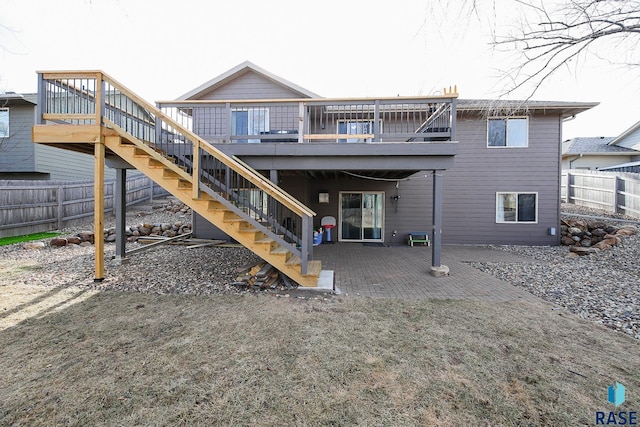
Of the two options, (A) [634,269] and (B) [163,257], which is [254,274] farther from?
(A) [634,269]

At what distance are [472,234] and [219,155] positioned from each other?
29.3 feet

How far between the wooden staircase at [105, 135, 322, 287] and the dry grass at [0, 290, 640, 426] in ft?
2.84

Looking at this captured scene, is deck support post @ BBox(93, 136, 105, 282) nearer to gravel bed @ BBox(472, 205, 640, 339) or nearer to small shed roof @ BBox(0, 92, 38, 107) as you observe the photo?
gravel bed @ BBox(472, 205, 640, 339)

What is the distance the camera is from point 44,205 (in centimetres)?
990

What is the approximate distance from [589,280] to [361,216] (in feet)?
20.6

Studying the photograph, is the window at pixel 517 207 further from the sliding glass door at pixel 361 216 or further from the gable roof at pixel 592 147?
the gable roof at pixel 592 147

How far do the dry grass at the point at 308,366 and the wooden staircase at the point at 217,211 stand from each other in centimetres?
87

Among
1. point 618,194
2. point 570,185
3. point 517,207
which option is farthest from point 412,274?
point 570,185

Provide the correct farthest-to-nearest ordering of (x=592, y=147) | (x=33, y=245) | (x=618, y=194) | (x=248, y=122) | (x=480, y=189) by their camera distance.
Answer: (x=592, y=147) < (x=618, y=194) < (x=480, y=189) < (x=248, y=122) < (x=33, y=245)

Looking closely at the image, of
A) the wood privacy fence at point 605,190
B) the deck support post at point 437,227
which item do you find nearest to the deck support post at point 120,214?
the deck support post at point 437,227

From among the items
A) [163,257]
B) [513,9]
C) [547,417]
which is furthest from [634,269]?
[163,257]

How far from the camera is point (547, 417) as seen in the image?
206 cm

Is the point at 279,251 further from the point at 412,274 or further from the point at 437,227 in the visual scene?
the point at 437,227

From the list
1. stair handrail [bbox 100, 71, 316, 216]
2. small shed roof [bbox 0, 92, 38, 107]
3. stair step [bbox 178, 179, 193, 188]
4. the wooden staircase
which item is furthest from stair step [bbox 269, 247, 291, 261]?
small shed roof [bbox 0, 92, 38, 107]
